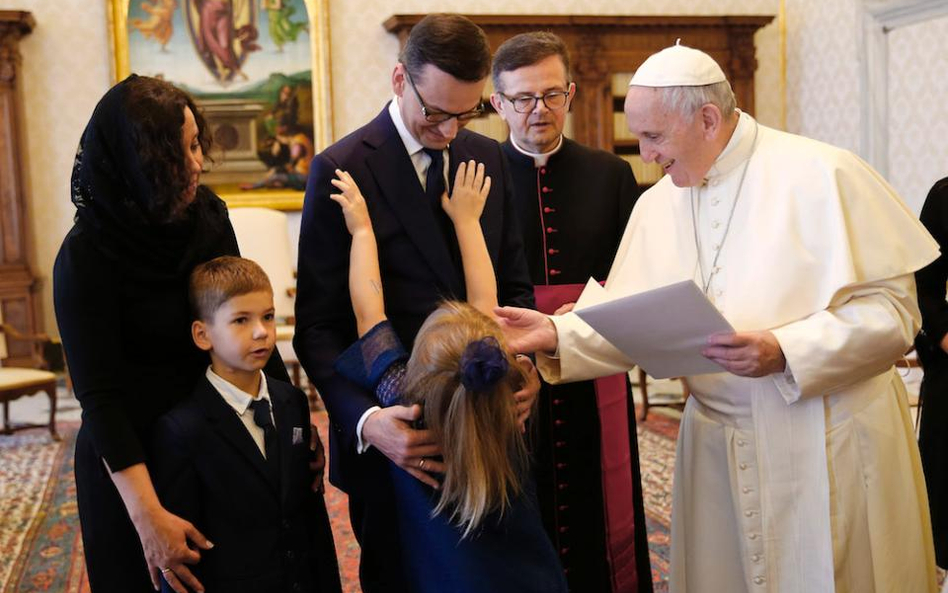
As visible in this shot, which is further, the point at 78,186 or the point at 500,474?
the point at 78,186

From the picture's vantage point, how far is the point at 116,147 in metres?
2.18

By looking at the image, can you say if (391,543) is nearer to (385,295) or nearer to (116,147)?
(385,295)

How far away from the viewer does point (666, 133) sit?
251 centimetres

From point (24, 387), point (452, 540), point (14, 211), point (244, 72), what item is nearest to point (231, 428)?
point (452, 540)

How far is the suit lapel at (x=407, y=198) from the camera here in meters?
2.41

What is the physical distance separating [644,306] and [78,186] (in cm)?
129

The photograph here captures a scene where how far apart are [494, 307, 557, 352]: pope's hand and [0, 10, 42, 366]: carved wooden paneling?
801cm

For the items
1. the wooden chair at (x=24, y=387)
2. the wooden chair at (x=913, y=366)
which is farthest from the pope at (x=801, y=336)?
the wooden chair at (x=24, y=387)

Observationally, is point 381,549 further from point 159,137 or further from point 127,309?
point 159,137

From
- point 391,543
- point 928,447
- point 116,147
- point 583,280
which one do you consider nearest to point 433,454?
point 391,543

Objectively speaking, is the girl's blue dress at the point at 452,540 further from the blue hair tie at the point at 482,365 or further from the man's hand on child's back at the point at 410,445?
the blue hair tie at the point at 482,365

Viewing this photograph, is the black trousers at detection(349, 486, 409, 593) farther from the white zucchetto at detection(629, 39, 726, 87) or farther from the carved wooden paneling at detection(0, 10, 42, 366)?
the carved wooden paneling at detection(0, 10, 42, 366)

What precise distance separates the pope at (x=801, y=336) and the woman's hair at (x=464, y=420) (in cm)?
41

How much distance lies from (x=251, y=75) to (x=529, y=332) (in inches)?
332
